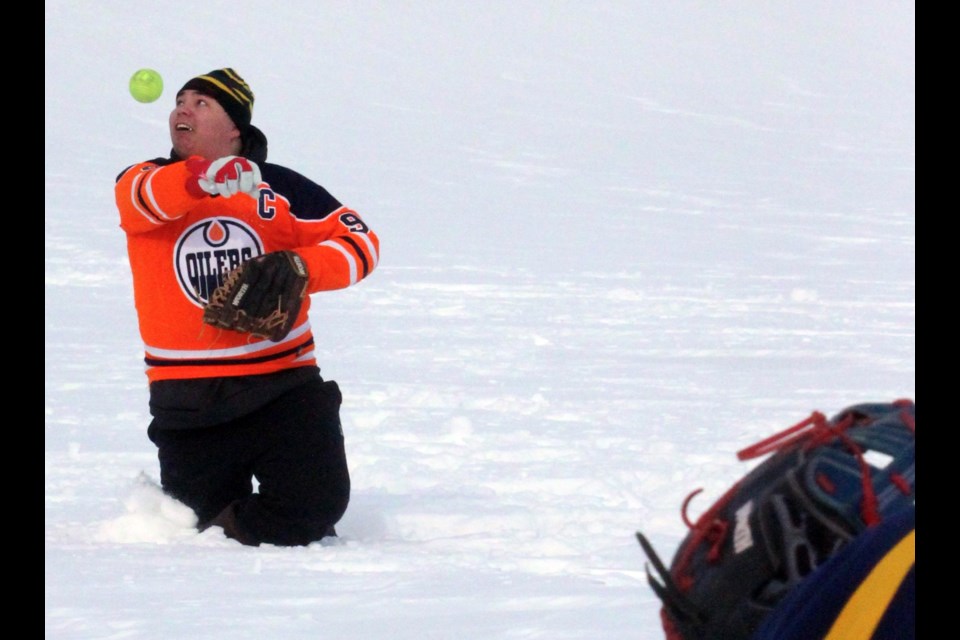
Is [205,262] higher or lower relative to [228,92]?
lower

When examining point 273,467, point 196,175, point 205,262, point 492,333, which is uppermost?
point 196,175

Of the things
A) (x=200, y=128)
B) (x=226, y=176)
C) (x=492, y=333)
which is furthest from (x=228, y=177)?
(x=492, y=333)

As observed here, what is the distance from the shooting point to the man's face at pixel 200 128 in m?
3.99

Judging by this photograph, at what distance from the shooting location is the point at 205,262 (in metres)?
3.80

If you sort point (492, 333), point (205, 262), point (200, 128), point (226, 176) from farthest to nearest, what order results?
point (492, 333) → point (200, 128) → point (205, 262) → point (226, 176)

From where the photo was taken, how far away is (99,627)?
2.55 m

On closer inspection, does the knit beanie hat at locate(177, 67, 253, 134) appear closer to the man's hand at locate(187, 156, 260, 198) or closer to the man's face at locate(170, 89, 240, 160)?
the man's face at locate(170, 89, 240, 160)

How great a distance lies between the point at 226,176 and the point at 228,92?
561 millimetres

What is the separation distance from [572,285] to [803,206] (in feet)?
23.0

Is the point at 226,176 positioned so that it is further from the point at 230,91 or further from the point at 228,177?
the point at 230,91

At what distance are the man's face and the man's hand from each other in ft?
1.24

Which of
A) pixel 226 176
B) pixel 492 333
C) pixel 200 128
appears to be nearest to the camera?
pixel 226 176
